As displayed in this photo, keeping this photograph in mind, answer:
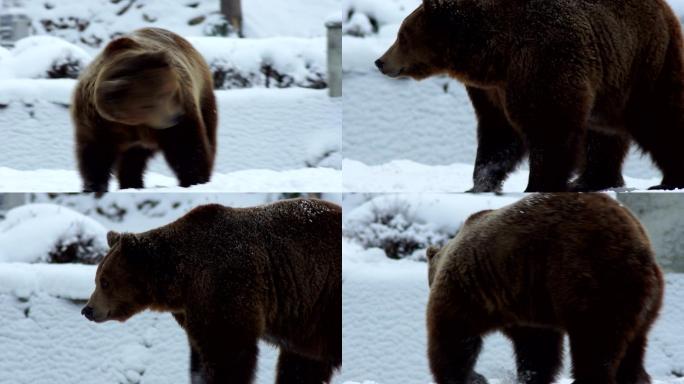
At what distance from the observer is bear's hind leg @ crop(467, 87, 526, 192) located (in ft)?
9.16

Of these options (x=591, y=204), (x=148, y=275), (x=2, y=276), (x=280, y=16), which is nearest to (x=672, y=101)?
(x=591, y=204)

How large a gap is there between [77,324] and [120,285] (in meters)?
0.33

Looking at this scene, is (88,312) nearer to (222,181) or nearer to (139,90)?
(222,181)

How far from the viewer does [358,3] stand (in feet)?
10.4

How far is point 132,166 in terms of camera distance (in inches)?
131

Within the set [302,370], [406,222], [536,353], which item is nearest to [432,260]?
[406,222]

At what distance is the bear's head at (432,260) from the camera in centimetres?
321

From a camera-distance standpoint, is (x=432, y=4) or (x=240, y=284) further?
(x=240, y=284)

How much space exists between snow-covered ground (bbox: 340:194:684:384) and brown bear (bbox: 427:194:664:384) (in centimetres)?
5

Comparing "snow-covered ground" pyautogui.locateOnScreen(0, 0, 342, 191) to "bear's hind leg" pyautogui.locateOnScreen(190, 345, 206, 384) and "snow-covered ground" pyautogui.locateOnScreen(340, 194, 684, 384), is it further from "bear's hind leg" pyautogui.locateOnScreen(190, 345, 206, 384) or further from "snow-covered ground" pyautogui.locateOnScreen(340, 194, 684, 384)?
"bear's hind leg" pyautogui.locateOnScreen(190, 345, 206, 384)

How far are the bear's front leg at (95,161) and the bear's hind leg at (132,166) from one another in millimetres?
38

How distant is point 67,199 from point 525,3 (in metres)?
1.84

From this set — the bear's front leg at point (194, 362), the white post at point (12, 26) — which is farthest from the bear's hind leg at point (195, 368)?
the white post at point (12, 26)

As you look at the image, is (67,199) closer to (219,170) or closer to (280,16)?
(219,170)
